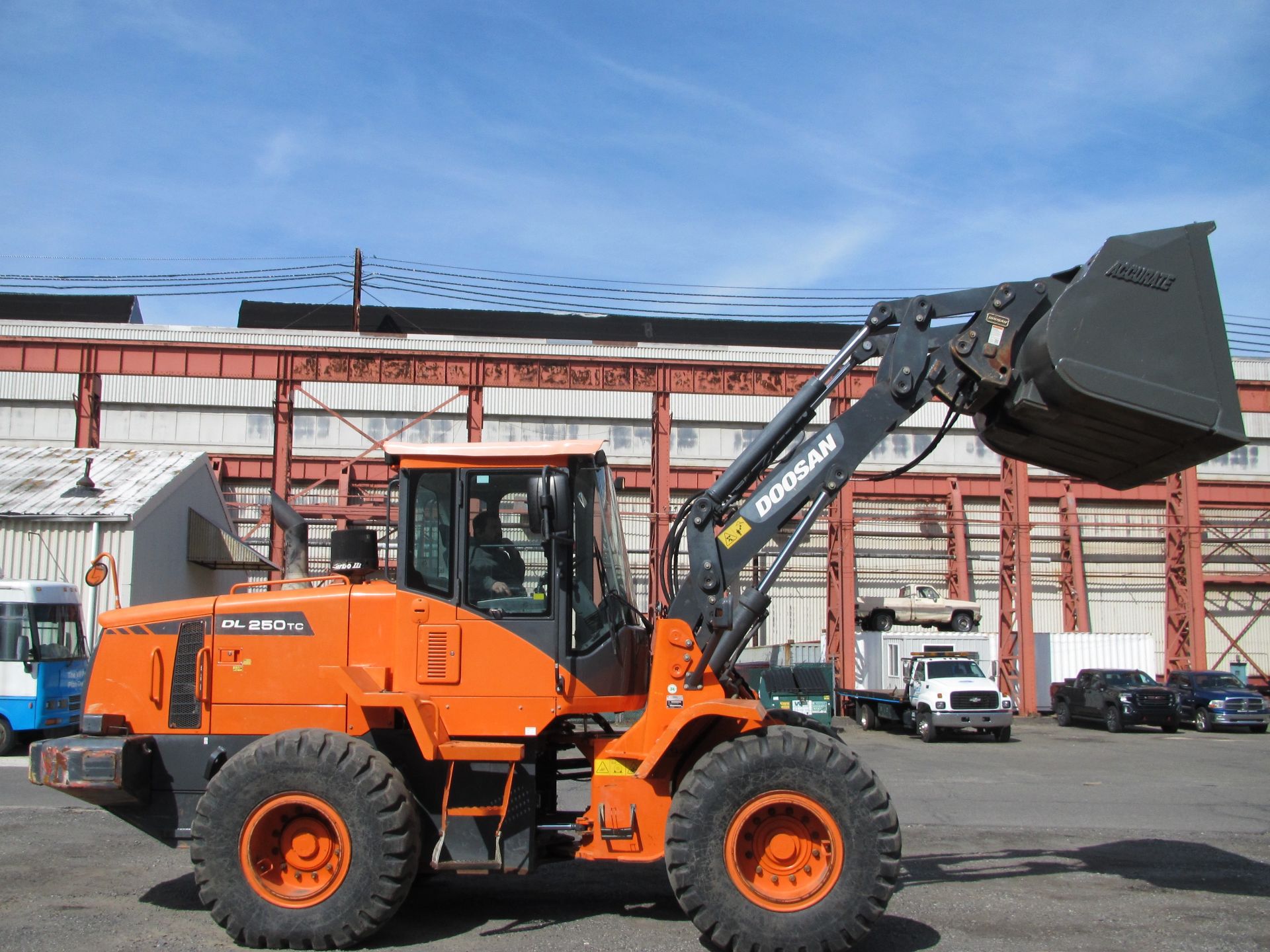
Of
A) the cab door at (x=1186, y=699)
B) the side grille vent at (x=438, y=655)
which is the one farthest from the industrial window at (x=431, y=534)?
the cab door at (x=1186, y=699)

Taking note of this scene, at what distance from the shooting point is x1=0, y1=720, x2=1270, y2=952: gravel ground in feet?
21.4

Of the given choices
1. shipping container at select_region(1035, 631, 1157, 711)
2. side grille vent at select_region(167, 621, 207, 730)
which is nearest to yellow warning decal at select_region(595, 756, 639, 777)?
side grille vent at select_region(167, 621, 207, 730)

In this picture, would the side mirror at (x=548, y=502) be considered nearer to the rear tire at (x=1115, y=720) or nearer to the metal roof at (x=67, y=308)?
the rear tire at (x=1115, y=720)

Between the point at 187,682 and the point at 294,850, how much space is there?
146cm

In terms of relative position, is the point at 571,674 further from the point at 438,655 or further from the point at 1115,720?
the point at 1115,720

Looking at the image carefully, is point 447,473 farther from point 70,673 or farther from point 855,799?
point 70,673

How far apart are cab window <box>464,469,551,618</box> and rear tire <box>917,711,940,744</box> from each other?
767 inches

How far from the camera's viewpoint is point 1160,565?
1491 inches

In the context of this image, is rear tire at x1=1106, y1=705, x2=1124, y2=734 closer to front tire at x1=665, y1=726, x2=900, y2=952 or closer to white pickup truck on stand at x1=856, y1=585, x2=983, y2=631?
white pickup truck on stand at x1=856, y1=585, x2=983, y2=631

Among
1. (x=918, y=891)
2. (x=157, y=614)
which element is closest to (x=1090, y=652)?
(x=918, y=891)

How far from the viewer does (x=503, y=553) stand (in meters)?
6.84

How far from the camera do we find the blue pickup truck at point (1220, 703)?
2712 cm

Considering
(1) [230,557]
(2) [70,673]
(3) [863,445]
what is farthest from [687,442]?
(3) [863,445]

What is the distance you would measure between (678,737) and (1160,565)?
3633 centimetres
